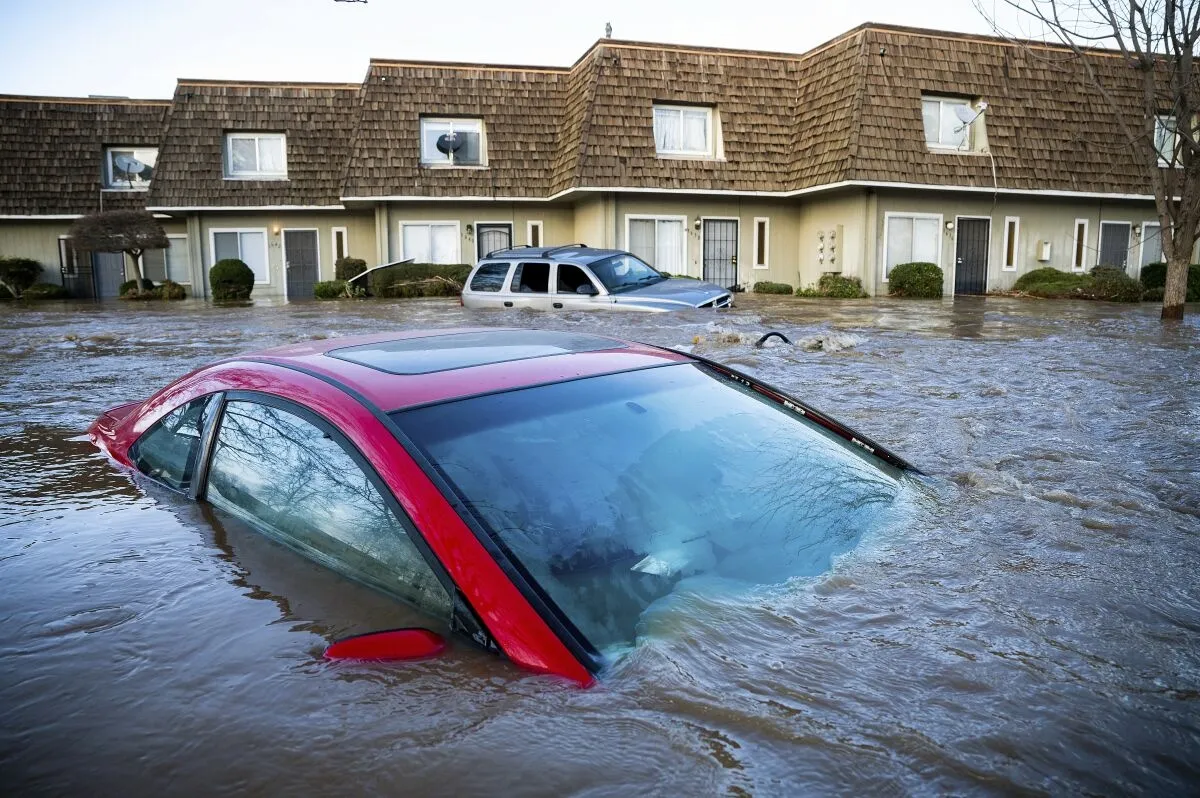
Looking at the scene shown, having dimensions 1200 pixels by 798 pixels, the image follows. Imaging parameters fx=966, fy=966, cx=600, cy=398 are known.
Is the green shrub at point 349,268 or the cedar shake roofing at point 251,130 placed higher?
the cedar shake roofing at point 251,130

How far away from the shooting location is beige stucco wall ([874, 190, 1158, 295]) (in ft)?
79.6

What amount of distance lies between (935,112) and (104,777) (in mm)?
24758

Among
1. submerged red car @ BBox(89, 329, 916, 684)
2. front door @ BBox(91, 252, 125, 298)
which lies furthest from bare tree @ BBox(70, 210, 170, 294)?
submerged red car @ BBox(89, 329, 916, 684)

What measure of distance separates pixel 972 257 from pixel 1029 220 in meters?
1.87

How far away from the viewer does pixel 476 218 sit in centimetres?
2672

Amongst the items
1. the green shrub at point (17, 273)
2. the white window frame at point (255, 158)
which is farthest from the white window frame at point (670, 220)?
the green shrub at point (17, 273)

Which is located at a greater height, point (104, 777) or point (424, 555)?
point (424, 555)

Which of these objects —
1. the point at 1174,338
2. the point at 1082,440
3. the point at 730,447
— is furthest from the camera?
the point at 1174,338

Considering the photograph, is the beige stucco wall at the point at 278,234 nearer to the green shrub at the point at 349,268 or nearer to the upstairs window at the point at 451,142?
the green shrub at the point at 349,268

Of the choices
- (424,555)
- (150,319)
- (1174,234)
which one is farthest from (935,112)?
(424,555)

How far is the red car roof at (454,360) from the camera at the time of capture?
117 inches

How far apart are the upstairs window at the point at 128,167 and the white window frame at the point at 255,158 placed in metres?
4.56

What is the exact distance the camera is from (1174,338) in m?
12.6

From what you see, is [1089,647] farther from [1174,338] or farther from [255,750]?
[1174,338]
